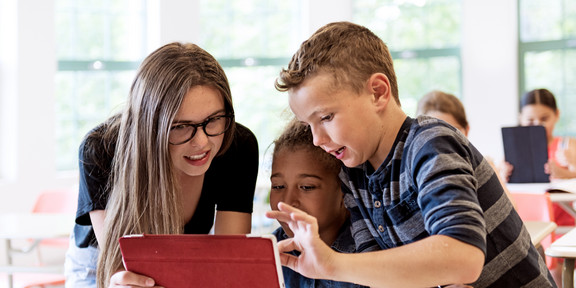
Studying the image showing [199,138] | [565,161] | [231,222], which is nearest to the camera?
[199,138]

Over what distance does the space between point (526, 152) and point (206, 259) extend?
3347mm

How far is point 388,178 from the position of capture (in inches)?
54.6

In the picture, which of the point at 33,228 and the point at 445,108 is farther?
the point at 33,228

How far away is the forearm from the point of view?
42.9 inches

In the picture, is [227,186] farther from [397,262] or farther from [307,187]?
[397,262]

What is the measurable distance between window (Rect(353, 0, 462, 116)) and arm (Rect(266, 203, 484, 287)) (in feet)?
21.3

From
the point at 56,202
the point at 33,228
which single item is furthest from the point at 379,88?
the point at 56,202

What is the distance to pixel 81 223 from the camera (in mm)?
1818

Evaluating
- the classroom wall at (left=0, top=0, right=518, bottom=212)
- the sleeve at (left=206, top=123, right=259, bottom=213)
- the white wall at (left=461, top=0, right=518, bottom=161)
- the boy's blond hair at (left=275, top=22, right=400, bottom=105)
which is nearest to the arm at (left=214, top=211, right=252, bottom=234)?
the sleeve at (left=206, top=123, right=259, bottom=213)

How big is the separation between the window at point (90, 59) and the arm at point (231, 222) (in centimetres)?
510

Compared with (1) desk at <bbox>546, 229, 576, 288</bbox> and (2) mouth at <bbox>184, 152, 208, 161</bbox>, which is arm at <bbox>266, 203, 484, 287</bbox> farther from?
(1) desk at <bbox>546, 229, 576, 288</bbox>

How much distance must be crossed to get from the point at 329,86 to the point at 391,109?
162mm

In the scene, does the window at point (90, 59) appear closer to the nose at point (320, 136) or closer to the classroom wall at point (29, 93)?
the classroom wall at point (29, 93)

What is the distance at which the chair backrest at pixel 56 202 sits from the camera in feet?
13.6
